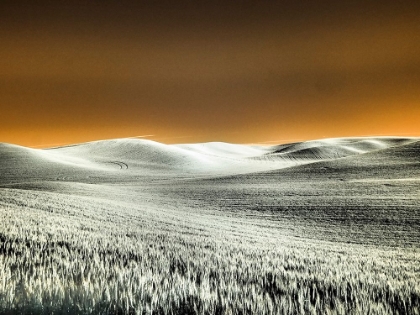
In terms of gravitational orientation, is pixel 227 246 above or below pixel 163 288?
below

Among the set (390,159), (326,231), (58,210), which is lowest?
(326,231)

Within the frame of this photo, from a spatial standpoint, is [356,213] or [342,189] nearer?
[356,213]

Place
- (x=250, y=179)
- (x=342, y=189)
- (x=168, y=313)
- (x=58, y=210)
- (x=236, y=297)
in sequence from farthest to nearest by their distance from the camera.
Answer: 1. (x=250, y=179)
2. (x=342, y=189)
3. (x=58, y=210)
4. (x=236, y=297)
5. (x=168, y=313)

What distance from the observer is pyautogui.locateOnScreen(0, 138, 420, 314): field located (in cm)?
339

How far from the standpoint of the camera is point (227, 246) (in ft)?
30.2

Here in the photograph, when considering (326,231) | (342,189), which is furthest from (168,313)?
(342,189)

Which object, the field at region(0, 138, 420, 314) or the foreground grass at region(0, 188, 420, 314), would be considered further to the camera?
the field at region(0, 138, 420, 314)

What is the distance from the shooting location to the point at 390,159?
4297 cm

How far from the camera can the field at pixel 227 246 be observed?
3.39 m

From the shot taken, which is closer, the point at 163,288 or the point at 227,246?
the point at 163,288

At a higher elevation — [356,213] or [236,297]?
[236,297]

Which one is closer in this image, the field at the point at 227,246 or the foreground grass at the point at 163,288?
the foreground grass at the point at 163,288

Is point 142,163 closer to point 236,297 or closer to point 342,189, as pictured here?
point 342,189

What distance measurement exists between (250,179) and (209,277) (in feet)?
114
